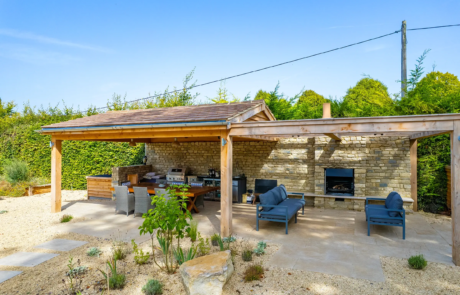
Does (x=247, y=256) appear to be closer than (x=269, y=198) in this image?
Yes

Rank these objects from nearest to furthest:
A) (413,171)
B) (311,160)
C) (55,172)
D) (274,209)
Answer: (274,209) < (55,172) < (413,171) < (311,160)

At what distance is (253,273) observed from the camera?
3955mm

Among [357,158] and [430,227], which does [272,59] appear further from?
[430,227]

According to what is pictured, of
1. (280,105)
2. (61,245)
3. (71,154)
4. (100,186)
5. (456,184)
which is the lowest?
(61,245)

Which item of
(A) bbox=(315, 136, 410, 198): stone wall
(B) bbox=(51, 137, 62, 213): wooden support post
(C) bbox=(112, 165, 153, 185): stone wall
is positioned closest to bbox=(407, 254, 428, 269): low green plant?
(A) bbox=(315, 136, 410, 198): stone wall

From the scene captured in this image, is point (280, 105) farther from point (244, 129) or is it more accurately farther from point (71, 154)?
point (71, 154)

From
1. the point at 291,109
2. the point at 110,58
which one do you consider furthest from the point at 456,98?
the point at 110,58

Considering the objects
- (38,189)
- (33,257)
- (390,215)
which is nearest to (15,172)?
(38,189)

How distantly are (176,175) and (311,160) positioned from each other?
17.1ft

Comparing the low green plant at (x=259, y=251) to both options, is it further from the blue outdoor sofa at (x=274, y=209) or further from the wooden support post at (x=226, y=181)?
the blue outdoor sofa at (x=274, y=209)

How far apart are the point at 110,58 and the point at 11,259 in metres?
13.1

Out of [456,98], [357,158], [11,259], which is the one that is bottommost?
[11,259]

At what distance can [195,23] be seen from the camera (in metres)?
12.8

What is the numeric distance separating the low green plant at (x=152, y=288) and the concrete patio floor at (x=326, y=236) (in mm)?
1820
